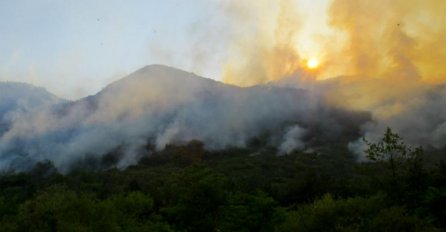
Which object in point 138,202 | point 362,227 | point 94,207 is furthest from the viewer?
point 138,202

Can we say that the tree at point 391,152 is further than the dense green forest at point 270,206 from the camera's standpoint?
Yes

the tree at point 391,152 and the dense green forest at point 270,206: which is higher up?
the tree at point 391,152

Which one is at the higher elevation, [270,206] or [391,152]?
[391,152]

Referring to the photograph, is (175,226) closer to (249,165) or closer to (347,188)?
(347,188)

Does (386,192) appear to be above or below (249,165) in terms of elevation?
below

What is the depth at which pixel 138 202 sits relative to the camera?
86438mm

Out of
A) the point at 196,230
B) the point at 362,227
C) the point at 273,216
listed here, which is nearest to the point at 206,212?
the point at 196,230

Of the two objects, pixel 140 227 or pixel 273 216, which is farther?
pixel 273 216

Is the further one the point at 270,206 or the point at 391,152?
the point at 270,206

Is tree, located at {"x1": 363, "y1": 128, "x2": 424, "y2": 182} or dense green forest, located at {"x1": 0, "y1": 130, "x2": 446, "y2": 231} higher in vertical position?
tree, located at {"x1": 363, "y1": 128, "x2": 424, "y2": 182}

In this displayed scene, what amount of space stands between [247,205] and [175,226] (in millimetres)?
10370

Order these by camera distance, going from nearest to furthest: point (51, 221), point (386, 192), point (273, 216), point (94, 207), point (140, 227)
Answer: point (51, 221) < point (94, 207) < point (386, 192) < point (140, 227) < point (273, 216)

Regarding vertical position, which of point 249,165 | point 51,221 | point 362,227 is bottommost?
point 362,227

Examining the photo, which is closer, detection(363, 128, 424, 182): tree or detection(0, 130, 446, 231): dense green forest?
detection(0, 130, 446, 231): dense green forest
